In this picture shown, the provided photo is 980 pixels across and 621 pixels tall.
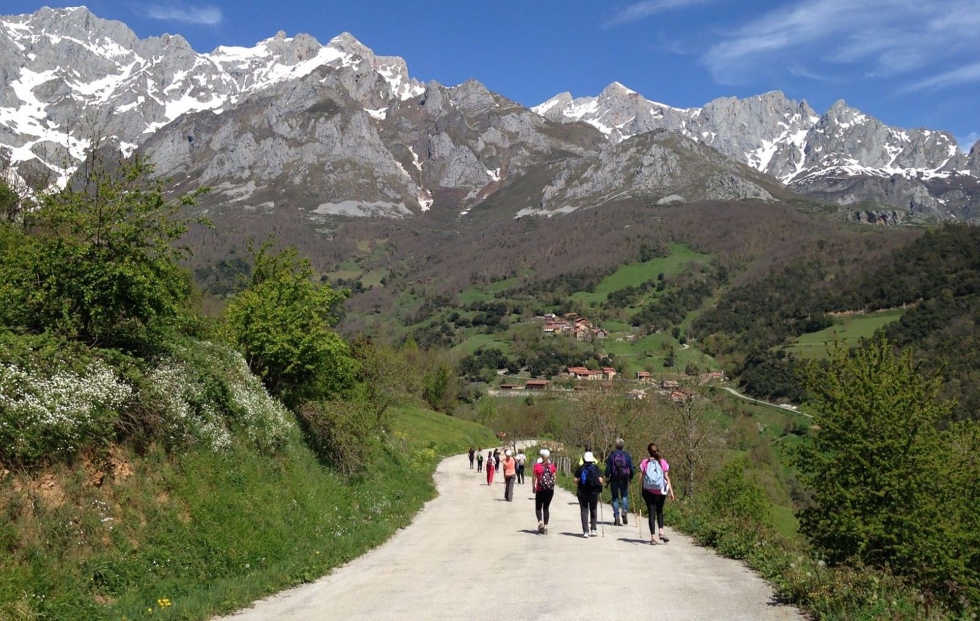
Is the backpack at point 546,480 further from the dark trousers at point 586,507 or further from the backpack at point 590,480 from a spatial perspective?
the dark trousers at point 586,507

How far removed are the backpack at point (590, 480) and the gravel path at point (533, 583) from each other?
1.12 m

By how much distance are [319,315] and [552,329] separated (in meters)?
161

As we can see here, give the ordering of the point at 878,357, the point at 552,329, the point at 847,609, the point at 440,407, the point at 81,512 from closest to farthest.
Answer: the point at 847,609 → the point at 81,512 → the point at 878,357 → the point at 440,407 → the point at 552,329

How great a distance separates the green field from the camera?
130 m

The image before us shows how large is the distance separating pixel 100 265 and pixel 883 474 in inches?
653

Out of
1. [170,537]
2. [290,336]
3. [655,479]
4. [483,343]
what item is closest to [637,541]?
[655,479]

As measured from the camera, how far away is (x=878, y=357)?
692 inches

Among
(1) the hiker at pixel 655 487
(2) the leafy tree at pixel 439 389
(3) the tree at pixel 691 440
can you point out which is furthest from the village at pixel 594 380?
(1) the hiker at pixel 655 487

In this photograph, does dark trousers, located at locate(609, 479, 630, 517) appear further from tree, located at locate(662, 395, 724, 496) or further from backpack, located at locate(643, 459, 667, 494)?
tree, located at locate(662, 395, 724, 496)

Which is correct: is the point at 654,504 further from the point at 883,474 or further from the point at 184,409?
the point at 184,409

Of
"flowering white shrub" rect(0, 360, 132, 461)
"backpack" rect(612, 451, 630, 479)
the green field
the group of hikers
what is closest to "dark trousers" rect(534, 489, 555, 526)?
the group of hikers

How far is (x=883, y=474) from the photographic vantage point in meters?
15.0

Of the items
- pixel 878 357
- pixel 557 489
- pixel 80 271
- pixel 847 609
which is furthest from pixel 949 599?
pixel 557 489

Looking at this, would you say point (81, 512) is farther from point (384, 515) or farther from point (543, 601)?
point (384, 515)
